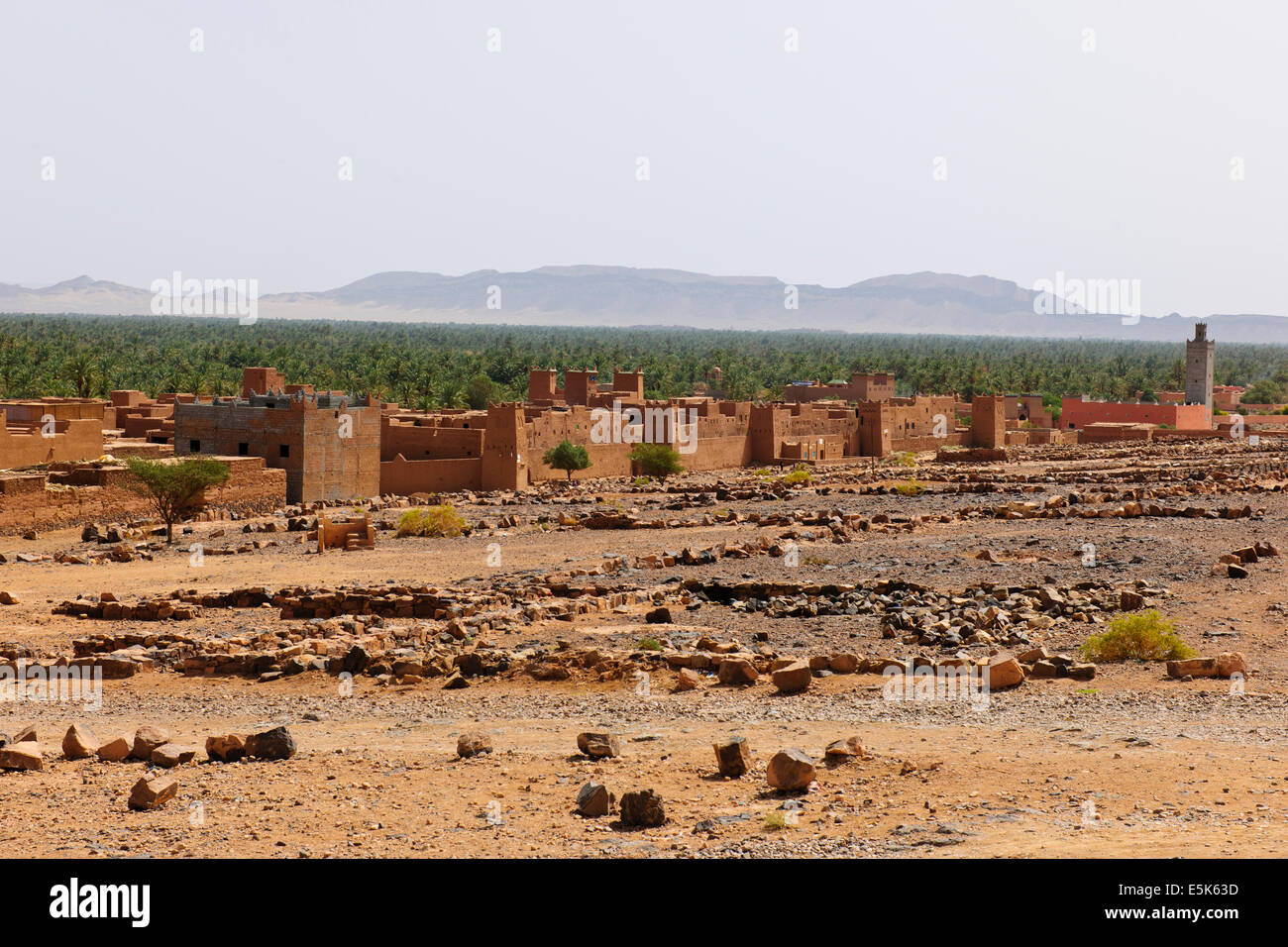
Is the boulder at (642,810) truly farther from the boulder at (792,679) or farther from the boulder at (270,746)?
the boulder at (792,679)

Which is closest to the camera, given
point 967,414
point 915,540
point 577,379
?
point 915,540

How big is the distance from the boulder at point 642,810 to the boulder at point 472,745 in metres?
2.51

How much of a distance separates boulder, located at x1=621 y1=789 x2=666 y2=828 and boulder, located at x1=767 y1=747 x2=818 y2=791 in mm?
1086

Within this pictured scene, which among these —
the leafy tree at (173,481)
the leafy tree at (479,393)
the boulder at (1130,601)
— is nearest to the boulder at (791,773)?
the boulder at (1130,601)

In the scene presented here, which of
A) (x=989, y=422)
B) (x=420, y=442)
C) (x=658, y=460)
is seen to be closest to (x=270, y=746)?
(x=420, y=442)

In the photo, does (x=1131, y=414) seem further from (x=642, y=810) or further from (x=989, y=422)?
(x=642, y=810)

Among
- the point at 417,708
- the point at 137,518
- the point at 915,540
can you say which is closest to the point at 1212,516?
the point at 915,540

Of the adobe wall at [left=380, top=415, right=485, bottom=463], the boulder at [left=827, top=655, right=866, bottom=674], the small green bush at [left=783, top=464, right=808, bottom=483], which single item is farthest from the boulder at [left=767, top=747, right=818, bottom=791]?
the small green bush at [left=783, top=464, right=808, bottom=483]

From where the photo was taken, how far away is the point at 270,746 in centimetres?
1139

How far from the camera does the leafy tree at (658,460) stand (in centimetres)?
5525

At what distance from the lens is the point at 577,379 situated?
222ft

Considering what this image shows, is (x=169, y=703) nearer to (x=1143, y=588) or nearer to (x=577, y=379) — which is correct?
(x=1143, y=588)

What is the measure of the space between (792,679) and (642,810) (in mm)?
5475
